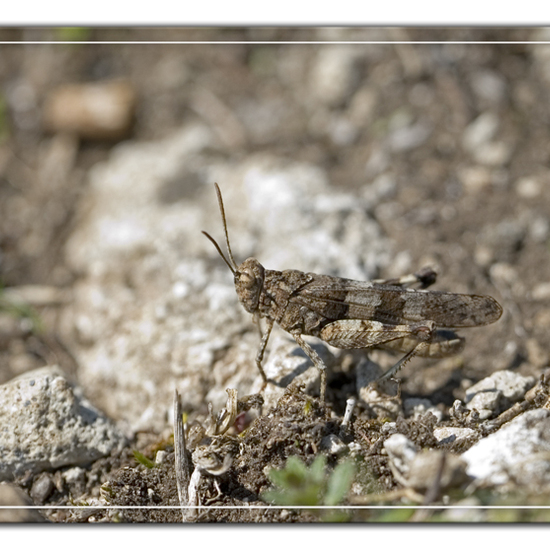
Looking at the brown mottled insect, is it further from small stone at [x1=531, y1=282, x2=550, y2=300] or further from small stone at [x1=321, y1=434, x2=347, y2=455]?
small stone at [x1=531, y1=282, x2=550, y2=300]

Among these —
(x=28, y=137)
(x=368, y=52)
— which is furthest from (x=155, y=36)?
(x=368, y=52)

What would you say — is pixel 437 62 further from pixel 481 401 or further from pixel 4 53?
pixel 4 53

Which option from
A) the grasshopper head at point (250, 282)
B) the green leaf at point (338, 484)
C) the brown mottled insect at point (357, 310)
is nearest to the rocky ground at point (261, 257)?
the green leaf at point (338, 484)

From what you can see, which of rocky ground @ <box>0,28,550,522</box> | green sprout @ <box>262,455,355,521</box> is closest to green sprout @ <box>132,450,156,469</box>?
rocky ground @ <box>0,28,550,522</box>

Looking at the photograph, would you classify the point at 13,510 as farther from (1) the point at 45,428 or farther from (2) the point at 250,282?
(2) the point at 250,282

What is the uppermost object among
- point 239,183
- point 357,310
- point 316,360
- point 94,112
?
point 94,112

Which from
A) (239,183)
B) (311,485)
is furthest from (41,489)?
(239,183)
